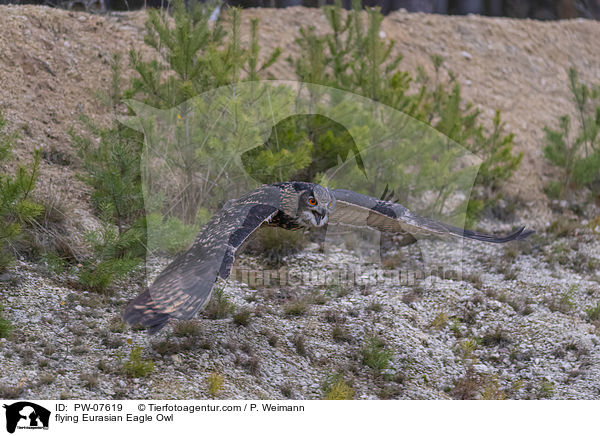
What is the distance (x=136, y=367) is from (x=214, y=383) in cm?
54

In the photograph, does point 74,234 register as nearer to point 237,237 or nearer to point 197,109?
point 197,109

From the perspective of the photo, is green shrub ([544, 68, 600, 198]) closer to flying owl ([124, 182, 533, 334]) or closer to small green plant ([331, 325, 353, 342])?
flying owl ([124, 182, 533, 334])

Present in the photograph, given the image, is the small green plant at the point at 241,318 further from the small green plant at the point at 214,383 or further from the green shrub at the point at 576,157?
the green shrub at the point at 576,157

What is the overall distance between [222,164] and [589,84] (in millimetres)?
9359

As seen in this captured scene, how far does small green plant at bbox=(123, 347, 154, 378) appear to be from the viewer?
12.6 feet

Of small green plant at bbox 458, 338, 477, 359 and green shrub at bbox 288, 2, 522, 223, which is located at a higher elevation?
green shrub at bbox 288, 2, 522, 223

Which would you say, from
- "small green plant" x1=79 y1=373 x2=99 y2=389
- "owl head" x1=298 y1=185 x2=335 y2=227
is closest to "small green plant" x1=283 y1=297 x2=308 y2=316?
"owl head" x1=298 y1=185 x2=335 y2=227

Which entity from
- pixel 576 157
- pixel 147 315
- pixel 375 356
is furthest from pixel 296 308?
pixel 576 157

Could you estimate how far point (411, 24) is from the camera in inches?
422

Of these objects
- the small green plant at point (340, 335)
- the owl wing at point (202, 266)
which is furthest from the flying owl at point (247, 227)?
the small green plant at point (340, 335)

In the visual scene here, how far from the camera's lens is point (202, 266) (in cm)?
358

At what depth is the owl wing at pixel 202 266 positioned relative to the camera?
10.5 ft

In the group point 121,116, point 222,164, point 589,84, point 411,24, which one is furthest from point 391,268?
point 589,84

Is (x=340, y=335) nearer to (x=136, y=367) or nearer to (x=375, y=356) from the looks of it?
(x=375, y=356)
